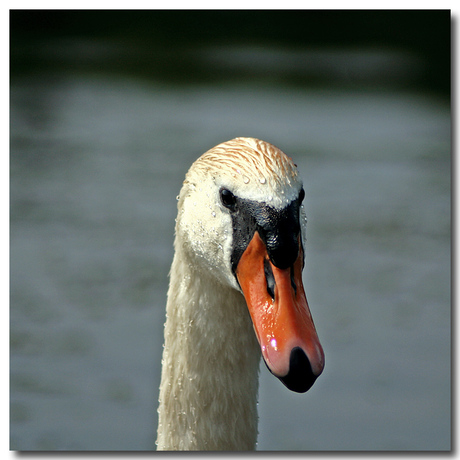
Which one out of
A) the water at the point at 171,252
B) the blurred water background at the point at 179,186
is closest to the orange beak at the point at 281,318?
the blurred water background at the point at 179,186

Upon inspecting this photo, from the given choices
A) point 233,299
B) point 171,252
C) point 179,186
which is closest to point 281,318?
point 233,299

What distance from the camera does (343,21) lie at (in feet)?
11.2

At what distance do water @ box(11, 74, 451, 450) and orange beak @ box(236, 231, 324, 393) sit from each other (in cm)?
282

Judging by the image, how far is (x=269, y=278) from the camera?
1824mm

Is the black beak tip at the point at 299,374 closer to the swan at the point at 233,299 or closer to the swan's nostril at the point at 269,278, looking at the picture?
the swan at the point at 233,299

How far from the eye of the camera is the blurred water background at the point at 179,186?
4.53 meters

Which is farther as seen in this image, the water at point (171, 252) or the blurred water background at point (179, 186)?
the water at point (171, 252)

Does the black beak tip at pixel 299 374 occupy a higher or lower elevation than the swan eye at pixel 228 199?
lower

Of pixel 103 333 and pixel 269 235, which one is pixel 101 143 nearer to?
pixel 103 333

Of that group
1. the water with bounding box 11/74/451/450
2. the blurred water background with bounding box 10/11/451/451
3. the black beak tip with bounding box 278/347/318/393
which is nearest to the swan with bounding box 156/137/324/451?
the black beak tip with bounding box 278/347/318/393

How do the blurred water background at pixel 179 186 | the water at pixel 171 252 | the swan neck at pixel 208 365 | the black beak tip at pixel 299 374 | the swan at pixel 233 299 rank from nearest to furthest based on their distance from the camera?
the black beak tip at pixel 299 374, the swan at pixel 233 299, the swan neck at pixel 208 365, the blurred water background at pixel 179 186, the water at pixel 171 252

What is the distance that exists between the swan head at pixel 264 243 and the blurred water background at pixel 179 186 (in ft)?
4.68

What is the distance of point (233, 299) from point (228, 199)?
0.33 m
